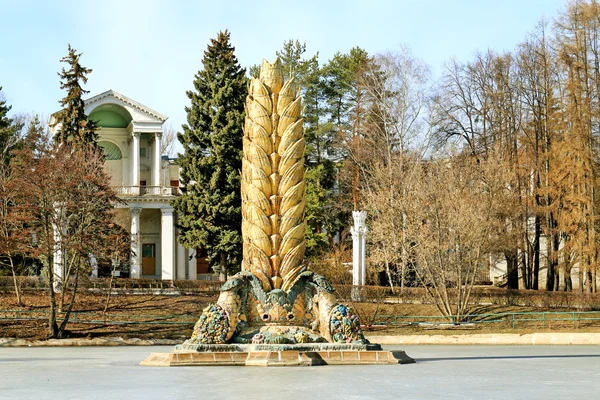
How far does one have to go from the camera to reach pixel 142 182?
63.9 meters

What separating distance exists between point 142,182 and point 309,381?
51.3 m

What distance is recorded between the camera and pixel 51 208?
1325 inches

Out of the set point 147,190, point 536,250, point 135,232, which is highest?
point 147,190

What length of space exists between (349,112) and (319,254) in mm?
10961

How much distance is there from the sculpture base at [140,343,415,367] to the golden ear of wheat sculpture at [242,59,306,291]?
64.8 inches

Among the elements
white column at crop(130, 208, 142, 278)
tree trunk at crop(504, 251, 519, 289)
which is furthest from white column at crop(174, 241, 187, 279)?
tree trunk at crop(504, 251, 519, 289)

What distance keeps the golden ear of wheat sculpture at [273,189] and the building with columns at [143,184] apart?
3625cm

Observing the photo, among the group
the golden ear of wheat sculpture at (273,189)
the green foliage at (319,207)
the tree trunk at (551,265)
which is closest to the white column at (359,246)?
the green foliage at (319,207)

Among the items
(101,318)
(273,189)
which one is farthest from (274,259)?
(101,318)

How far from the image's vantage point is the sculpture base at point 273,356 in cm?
1755

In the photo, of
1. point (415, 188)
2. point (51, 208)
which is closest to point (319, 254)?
point (415, 188)

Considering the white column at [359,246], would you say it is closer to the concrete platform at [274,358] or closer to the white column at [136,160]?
the white column at [136,160]

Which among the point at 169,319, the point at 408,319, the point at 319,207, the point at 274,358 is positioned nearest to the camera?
the point at 274,358

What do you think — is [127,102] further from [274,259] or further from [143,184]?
[274,259]
